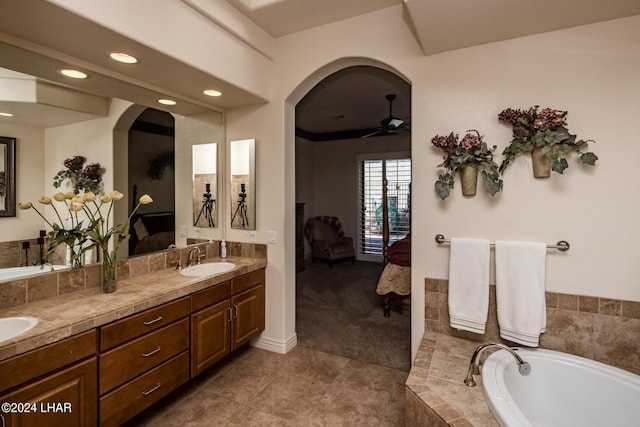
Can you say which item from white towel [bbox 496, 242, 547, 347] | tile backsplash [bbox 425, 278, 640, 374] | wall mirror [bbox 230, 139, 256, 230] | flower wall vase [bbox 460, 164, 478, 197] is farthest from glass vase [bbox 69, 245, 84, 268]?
tile backsplash [bbox 425, 278, 640, 374]

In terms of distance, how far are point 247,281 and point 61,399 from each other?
1.50 metres

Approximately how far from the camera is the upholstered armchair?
6.89m

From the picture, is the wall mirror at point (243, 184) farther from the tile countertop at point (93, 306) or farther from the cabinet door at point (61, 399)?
the cabinet door at point (61, 399)

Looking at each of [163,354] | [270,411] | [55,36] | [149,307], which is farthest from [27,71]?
[270,411]

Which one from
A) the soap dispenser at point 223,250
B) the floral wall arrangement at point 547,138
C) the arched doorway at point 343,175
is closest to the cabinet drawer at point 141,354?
the soap dispenser at point 223,250

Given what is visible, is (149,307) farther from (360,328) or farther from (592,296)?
(592,296)

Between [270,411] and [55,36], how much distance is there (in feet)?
8.66

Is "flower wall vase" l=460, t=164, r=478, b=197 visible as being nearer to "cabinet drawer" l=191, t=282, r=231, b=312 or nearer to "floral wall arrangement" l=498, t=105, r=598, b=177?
"floral wall arrangement" l=498, t=105, r=598, b=177

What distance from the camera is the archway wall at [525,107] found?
200cm

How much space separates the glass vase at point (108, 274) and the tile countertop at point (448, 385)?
1.91 metres

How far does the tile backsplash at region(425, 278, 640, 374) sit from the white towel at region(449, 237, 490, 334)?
25 cm

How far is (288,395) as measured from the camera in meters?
2.48

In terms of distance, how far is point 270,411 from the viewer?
2.30 metres

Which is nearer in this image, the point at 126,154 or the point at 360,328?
the point at 126,154
